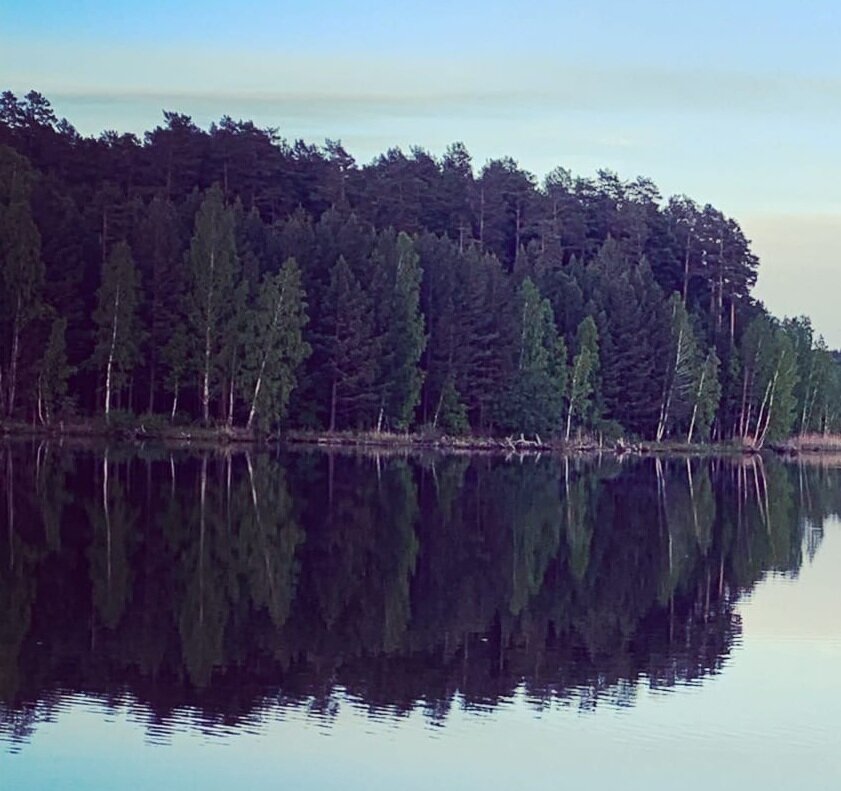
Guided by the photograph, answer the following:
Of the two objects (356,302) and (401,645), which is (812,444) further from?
(401,645)

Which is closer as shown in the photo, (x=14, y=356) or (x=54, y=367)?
(x=54, y=367)

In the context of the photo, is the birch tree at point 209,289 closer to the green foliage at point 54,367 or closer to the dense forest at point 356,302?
the dense forest at point 356,302

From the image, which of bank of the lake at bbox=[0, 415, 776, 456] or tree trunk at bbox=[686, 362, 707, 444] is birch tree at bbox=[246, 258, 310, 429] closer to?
bank of the lake at bbox=[0, 415, 776, 456]

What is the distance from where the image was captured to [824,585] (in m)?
32.6

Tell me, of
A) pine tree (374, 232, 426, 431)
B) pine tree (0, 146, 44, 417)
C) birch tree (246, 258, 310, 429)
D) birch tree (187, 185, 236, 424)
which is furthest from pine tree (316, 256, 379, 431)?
pine tree (0, 146, 44, 417)

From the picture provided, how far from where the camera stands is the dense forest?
255 feet

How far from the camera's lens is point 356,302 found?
82.9 m

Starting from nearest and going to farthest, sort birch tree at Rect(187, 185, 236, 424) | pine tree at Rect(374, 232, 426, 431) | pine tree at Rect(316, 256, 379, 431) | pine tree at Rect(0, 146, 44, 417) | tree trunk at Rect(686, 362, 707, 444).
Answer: pine tree at Rect(0, 146, 44, 417) → birch tree at Rect(187, 185, 236, 424) → pine tree at Rect(316, 256, 379, 431) → pine tree at Rect(374, 232, 426, 431) → tree trunk at Rect(686, 362, 707, 444)

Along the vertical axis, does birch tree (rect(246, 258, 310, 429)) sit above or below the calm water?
above

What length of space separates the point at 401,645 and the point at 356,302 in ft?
198

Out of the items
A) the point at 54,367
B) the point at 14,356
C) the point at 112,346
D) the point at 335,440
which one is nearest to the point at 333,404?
the point at 335,440

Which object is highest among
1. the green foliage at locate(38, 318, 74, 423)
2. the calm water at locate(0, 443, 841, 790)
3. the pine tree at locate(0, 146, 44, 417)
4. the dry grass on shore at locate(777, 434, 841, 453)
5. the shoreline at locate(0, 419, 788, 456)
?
the pine tree at locate(0, 146, 44, 417)

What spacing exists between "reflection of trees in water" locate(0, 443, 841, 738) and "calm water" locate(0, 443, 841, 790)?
8cm

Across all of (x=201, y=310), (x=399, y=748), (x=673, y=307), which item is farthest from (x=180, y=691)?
(x=673, y=307)
